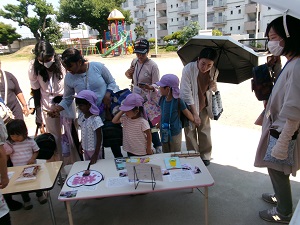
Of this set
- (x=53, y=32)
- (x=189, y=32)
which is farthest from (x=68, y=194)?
(x=53, y=32)

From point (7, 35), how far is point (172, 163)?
120ft

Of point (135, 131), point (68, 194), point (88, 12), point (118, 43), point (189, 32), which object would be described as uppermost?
point (88, 12)

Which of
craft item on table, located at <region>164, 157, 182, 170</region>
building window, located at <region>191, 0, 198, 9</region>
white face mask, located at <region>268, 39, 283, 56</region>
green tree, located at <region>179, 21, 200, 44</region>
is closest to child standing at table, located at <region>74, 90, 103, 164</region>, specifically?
craft item on table, located at <region>164, 157, 182, 170</region>

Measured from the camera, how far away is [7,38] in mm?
32531

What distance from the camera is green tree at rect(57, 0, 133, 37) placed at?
28.2 m

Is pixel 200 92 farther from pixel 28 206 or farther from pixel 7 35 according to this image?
pixel 7 35

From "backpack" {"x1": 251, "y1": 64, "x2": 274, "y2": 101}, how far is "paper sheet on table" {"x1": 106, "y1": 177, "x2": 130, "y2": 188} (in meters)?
1.44

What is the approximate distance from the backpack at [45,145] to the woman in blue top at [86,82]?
319 mm

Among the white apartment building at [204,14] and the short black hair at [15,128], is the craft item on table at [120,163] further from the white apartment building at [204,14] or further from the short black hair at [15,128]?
the white apartment building at [204,14]

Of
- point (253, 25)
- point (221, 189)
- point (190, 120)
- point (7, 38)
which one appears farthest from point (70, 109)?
point (7, 38)

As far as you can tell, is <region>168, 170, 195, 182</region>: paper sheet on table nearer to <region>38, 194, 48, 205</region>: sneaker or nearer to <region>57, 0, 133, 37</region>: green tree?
<region>38, 194, 48, 205</region>: sneaker

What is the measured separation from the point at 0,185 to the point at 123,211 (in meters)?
1.24

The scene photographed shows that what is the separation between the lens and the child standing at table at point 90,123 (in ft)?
8.22

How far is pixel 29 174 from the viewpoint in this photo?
222 centimetres
